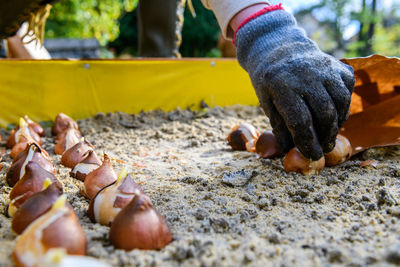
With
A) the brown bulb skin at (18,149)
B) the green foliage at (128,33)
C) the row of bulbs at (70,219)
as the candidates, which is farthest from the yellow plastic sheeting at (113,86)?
the green foliage at (128,33)

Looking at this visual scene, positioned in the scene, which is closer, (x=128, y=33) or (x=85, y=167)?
(x=85, y=167)

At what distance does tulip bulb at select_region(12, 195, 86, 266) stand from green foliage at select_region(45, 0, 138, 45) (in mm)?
8036

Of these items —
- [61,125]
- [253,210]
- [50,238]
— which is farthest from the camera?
[61,125]

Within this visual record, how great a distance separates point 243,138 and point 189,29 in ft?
17.4

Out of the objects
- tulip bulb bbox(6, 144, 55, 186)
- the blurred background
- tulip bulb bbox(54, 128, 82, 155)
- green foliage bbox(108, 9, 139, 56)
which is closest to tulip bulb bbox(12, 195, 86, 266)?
tulip bulb bbox(6, 144, 55, 186)

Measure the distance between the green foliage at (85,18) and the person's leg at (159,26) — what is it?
5.63 metres

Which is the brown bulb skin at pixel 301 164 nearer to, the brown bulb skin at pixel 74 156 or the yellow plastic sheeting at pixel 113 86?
the brown bulb skin at pixel 74 156

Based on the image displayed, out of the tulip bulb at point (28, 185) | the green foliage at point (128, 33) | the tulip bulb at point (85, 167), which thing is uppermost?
the tulip bulb at point (28, 185)

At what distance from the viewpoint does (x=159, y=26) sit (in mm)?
2885

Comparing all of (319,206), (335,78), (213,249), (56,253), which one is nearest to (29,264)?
(56,253)

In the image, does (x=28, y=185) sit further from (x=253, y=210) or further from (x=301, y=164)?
(x=301, y=164)

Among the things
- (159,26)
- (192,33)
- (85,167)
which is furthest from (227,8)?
(192,33)

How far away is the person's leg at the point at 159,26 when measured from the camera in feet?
9.26

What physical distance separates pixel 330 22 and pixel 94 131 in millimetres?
8454
